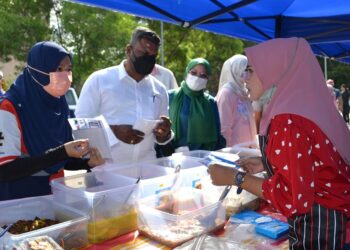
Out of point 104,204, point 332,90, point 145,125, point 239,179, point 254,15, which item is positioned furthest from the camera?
point 332,90

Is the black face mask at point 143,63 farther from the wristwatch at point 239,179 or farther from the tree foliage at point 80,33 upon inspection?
the tree foliage at point 80,33

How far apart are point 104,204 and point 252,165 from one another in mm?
726

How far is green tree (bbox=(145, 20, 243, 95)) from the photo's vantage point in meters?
12.8

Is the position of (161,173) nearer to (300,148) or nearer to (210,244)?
(210,244)

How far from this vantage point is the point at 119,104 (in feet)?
7.28

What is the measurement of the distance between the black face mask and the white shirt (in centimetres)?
8

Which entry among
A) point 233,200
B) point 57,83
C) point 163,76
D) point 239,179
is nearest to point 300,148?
point 239,179

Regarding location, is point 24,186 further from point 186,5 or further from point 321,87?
point 186,5

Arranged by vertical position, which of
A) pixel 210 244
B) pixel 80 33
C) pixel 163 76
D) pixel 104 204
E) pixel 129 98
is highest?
pixel 80 33

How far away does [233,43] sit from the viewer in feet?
49.3

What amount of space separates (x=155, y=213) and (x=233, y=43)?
14.4 m

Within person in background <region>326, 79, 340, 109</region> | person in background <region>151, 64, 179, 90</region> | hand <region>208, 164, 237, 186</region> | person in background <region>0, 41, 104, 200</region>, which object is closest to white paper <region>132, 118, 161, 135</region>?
person in background <region>0, 41, 104, 200</region>

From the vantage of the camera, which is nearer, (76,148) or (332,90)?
(76,148)

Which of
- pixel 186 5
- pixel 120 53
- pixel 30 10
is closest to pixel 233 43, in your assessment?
pixel 120 53
